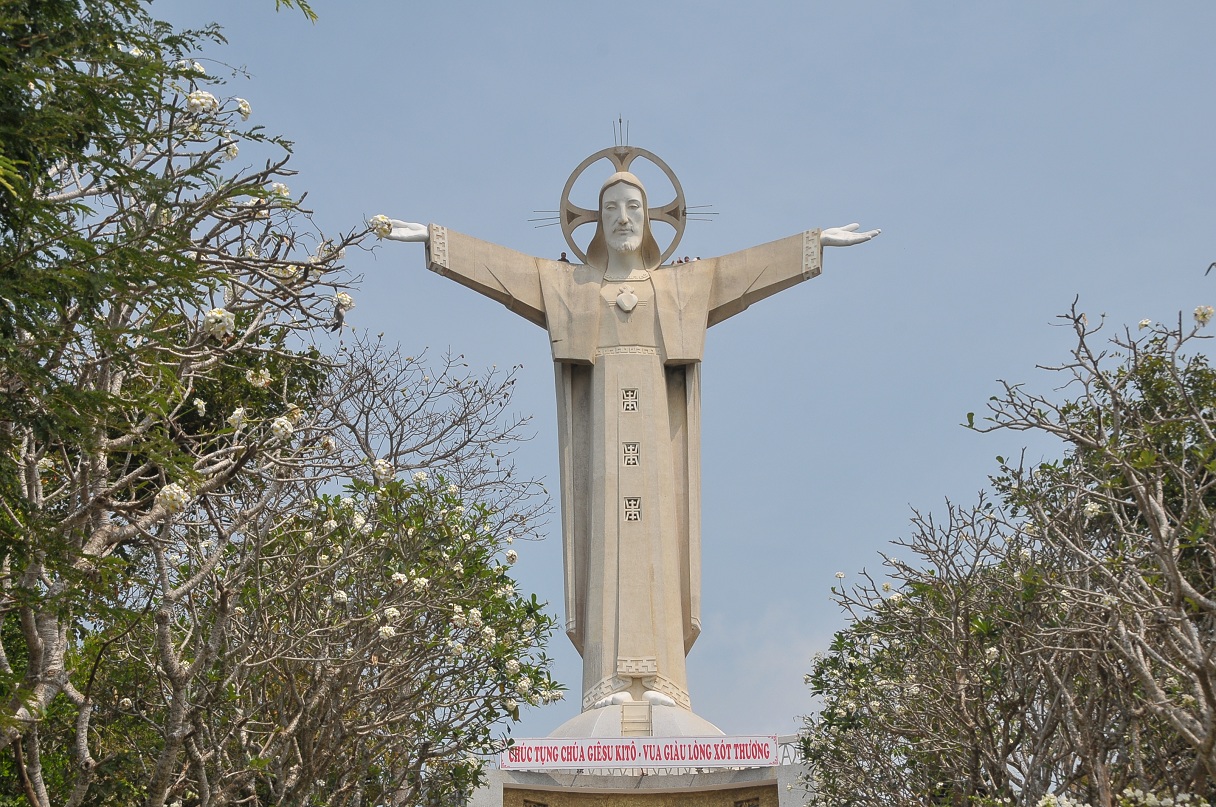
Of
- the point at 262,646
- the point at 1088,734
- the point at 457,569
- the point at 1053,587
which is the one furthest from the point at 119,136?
the point at 1088,734

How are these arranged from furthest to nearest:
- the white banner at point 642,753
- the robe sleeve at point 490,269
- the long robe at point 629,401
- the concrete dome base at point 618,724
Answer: the robe sleeve at point 490,269, the long robe at point 629,401, the concrete dome base at point 618,724, the white banner at point 642,753

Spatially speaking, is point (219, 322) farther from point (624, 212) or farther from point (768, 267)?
point (768, 267)

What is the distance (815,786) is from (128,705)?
25.3ft

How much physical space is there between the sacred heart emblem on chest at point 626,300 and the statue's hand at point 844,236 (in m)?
2.83

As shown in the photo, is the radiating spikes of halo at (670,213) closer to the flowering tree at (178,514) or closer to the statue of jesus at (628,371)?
the statue of jesus at (628,371)

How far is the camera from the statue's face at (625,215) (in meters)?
21.5

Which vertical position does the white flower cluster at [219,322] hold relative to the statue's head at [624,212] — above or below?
below

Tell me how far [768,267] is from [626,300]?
214 centimetres

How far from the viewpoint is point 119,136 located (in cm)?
856

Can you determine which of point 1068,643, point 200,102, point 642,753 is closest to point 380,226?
point 200,102

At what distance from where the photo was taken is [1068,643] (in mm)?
11711

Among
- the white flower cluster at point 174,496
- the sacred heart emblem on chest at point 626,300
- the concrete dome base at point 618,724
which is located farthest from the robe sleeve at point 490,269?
the white flower cluster at point 174,496

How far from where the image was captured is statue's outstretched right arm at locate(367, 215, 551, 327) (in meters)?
21.0

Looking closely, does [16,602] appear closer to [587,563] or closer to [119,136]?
[119,136]
